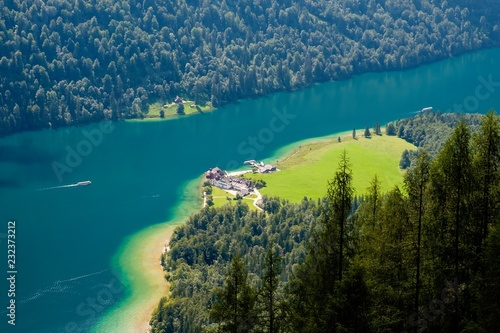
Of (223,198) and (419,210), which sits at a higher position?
(419,210)

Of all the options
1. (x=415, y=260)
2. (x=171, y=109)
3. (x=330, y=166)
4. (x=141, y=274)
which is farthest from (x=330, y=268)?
(x=171, y=109)

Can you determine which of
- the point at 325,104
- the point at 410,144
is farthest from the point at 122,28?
the point at 410,144

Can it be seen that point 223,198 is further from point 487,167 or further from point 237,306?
point 487,167

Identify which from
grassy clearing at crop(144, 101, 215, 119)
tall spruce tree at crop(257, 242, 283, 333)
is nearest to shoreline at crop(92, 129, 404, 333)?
tall spruce tree at crop(257, 242, 283, 333)

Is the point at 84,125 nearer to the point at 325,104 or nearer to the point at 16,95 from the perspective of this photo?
the point at 16,95

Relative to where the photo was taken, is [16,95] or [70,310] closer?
[70,310]

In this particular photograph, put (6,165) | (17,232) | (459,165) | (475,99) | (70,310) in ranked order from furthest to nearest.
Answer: (475,99) → (6,165) → (17,232) → (70,310) → (459,165)

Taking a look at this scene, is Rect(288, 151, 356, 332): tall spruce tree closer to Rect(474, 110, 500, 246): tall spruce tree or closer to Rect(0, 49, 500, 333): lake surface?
Rect(474, 110, 500, 246): tall spruce tree
